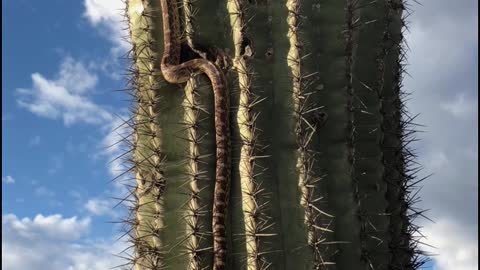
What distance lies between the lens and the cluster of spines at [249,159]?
3496 mm

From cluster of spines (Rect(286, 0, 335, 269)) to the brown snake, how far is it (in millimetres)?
361

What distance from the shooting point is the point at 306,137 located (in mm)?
3645

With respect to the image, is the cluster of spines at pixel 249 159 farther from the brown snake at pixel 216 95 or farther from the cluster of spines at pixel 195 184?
the cluster of spines at pixel 195 184

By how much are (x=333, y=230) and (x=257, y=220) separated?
41 cm

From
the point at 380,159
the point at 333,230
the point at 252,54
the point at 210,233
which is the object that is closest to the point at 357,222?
the point at 333,230

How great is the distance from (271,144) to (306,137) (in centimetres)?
18

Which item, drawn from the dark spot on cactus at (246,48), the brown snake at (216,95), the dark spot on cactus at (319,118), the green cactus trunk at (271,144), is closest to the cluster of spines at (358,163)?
the green cactus trunk at (271,144)

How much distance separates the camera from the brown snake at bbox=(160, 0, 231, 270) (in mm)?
3553

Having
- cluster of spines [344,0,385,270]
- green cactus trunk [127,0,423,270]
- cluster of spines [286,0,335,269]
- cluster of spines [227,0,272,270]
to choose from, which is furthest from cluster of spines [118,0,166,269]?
cluster of spines [344,0,385,270]

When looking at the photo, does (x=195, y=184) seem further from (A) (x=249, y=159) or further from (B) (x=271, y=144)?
(B) (x=271, y=144)

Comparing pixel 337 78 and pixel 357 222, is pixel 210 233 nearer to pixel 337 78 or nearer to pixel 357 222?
pixel 357 222

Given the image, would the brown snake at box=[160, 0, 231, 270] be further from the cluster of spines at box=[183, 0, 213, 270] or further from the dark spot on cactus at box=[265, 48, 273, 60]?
the dark spot on cactus at box=[265, 48, 273, 60]

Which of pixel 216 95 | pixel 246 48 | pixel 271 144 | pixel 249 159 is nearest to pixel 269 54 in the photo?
pixel 246 48

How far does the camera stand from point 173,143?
3.78 m
